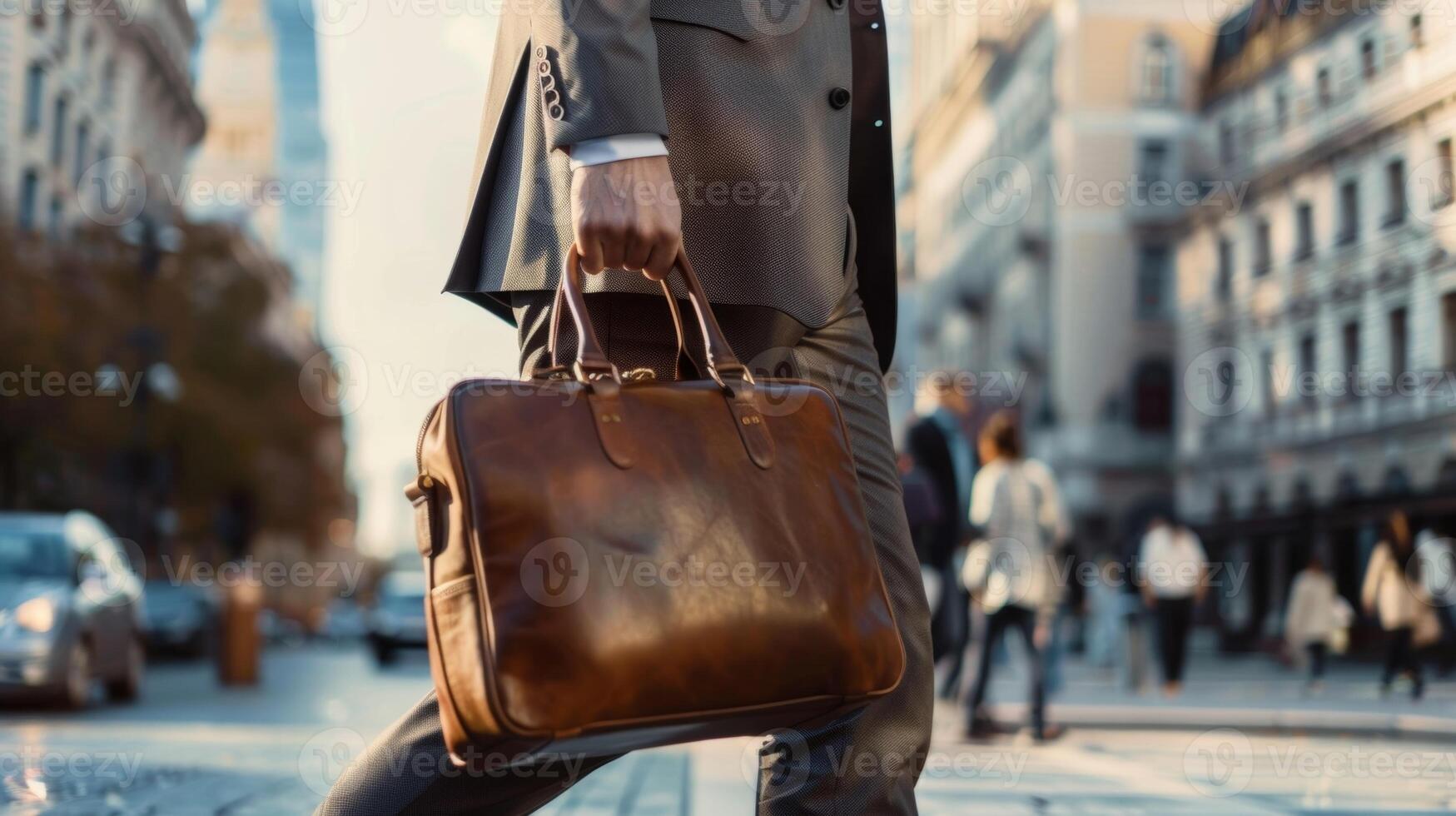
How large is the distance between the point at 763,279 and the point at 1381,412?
2717cm

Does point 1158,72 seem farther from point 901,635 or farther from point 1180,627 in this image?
point 901,635

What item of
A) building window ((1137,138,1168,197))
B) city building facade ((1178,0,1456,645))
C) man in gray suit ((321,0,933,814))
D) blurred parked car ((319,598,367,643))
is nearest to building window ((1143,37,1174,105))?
building window ((1137,138,1168,197))

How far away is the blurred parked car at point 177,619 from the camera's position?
90.4 feet

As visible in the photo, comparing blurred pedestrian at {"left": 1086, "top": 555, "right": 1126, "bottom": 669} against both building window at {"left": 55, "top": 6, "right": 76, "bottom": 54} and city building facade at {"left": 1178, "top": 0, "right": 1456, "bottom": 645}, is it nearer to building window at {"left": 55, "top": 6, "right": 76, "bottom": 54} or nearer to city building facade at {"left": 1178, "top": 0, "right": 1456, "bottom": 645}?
city building facade at {"left": 1178, "top": 0, "right": 1456, "bottom": 645}

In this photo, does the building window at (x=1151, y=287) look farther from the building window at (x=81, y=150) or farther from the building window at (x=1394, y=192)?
the building window at (x=81, y=150)

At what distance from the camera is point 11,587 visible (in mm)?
12367

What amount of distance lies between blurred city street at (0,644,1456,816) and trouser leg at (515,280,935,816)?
10.5 ft

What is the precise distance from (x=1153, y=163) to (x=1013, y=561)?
37972 millimetres

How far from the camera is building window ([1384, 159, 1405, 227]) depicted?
88.3ft

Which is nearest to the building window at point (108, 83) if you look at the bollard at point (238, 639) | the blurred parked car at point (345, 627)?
the blurred parked car at point (345, 627)

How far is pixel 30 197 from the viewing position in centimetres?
3725

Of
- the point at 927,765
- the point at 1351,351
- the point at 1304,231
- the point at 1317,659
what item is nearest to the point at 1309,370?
the point at 1304,231

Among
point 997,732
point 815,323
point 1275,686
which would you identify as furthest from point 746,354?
point 1275,686

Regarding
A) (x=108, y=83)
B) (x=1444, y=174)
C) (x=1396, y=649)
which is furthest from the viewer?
(x=108, y=83)
